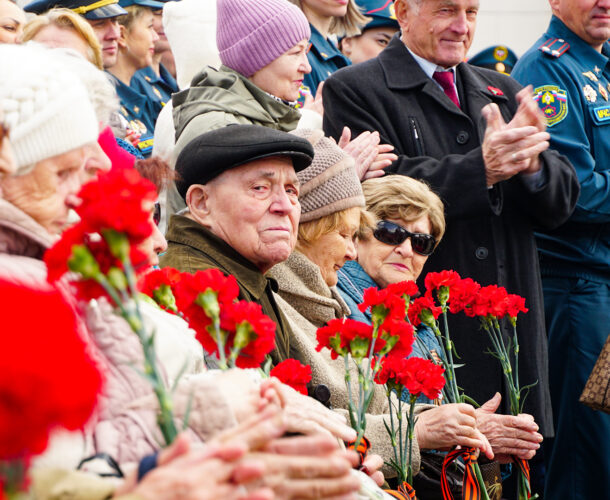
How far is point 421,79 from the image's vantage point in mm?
4703

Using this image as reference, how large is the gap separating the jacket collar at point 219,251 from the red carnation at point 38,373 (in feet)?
5.76

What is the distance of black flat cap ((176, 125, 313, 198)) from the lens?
10.2 feet

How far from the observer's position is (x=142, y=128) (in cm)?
524

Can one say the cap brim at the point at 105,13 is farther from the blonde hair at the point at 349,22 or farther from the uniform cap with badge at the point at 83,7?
the blonde hair at the point at 349,22

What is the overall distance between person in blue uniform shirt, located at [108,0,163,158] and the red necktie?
1.55 metres

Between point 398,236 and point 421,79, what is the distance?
2.92 ft

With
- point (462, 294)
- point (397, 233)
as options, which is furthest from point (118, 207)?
point (397, 233)

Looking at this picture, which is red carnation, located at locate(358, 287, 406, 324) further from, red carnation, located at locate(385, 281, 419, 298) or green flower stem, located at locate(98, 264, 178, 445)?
green flower stem, located at locate(98, 264, 178, 445)

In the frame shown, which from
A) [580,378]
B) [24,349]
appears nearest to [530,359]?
[580,378]

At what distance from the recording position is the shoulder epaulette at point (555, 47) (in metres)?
5.23

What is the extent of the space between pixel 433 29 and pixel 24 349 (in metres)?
3.84

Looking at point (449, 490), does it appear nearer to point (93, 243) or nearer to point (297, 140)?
point (297, 140)

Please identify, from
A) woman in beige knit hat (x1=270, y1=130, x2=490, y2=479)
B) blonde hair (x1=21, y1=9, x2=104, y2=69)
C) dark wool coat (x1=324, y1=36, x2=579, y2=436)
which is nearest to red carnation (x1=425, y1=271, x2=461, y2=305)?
woman in beige knit hat (x1=270, y1=130, x2=490, y2=479)

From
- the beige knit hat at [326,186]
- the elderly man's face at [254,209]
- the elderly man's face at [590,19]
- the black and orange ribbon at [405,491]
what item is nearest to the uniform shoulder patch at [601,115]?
the elderly man's face at [590,19]
